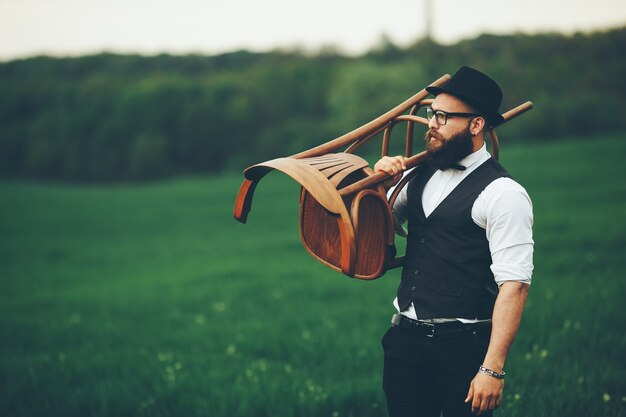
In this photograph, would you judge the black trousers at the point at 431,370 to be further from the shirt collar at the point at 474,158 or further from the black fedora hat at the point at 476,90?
the black fedora hat at the point at 476,90

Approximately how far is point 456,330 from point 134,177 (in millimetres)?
64217

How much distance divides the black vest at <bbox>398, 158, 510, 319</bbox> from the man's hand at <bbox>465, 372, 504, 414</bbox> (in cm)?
32

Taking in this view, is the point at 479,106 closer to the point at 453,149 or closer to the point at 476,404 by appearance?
the point at 453,149

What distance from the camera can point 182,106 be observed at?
234 feet

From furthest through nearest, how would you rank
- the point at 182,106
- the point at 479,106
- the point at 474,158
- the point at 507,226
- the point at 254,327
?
1. the point at 182,106
2. the point at 254,327
3. the point at 474,158
4. the point at 479,106
5. the point at 507,226

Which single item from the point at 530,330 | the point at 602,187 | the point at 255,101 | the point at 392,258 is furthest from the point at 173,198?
the point at 255,101

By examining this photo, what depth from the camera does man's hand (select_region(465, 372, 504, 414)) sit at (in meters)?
2.75

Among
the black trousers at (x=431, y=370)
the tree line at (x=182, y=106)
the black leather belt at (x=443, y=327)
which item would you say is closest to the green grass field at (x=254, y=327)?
the black trousers at (x=431, y=370)

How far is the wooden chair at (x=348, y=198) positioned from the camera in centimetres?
270

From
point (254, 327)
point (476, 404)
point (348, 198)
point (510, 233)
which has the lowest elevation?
point (254, 327)

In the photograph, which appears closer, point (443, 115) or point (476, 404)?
point (476, 404)

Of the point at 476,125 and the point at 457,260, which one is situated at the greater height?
the point at 476,125

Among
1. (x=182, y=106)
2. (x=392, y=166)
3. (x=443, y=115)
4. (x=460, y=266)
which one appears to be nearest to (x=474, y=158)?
(x=443, y=115)

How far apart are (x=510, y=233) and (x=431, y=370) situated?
81 cm
